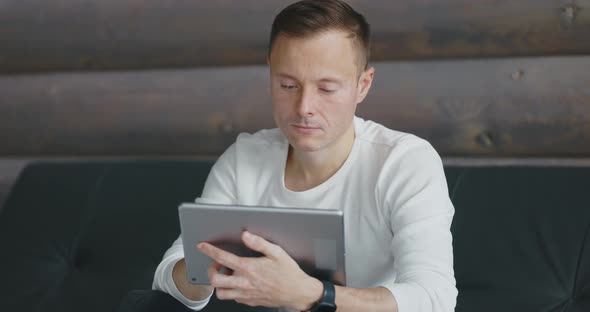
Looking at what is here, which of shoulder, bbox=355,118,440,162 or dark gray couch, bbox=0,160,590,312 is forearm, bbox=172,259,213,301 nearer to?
dark gray couch, bbox=0,160,590,312

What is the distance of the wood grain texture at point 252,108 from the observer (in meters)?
2.57

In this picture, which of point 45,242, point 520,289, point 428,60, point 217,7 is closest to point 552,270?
point 520,289

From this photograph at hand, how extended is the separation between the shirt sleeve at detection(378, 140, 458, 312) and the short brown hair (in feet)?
0.86

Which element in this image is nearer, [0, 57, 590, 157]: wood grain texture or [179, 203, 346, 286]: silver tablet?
[179, 203, 346, 286]: silver tablet

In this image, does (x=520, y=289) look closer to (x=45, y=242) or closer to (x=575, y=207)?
(x=575, y=207)

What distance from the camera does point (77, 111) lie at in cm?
308

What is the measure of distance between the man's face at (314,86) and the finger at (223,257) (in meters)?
0.37

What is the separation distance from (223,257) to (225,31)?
1363 mm

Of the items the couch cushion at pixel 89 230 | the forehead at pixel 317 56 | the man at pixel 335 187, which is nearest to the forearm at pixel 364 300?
the man at pixel 335 187

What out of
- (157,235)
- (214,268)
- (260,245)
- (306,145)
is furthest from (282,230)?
(157,235)

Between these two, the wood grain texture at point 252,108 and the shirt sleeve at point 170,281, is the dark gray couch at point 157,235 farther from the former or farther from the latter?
the wood grain texture at point 252,108

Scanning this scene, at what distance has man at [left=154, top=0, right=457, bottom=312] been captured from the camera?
5.33ft

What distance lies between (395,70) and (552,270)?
2.85ft

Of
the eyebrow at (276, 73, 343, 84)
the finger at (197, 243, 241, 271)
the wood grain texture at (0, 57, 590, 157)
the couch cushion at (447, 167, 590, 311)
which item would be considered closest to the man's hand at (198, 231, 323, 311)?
the finger at (197, 243, 241, 271)
